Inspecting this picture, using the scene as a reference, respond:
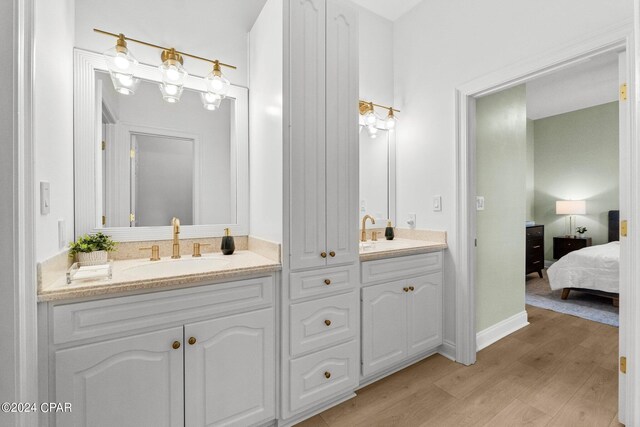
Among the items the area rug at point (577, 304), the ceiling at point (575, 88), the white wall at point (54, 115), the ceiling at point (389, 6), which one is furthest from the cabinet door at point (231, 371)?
the ceiling at point (575, 88)

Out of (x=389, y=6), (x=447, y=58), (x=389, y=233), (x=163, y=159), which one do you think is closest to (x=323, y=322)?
(x=389, y=233)

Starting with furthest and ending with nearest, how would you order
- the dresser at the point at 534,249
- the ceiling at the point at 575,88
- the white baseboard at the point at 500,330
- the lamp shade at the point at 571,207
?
the lamp shade at the point at 571,207, the dresser at the point at 534,249, the ceiling at the point at 575,88, the white baseboard at the point at 500,330

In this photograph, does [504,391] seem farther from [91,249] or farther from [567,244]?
[567,244]

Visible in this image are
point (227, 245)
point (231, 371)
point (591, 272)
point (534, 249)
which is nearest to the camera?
point (231, 371)

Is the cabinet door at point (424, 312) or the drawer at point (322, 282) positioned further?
the cabinet door at point (424, 312)

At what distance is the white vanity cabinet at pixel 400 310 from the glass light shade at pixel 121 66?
1729 millimetres

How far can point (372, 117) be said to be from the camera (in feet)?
8.15

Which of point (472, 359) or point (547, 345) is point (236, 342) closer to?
point (472, 359)

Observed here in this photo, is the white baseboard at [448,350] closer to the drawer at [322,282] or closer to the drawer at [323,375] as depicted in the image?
the drawer at [323,375]

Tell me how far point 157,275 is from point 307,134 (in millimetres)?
1000

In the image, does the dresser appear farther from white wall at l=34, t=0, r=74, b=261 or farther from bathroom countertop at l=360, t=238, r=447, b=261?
white wall at l=34, t=0, r=74, b=261

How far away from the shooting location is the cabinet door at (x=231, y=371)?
1285mm

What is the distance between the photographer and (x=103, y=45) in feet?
5.32

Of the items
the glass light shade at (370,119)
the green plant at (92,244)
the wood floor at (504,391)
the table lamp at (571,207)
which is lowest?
the wood floor at (504,391)
